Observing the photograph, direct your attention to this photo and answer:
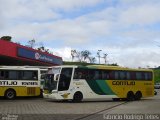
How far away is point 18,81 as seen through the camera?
110 ft

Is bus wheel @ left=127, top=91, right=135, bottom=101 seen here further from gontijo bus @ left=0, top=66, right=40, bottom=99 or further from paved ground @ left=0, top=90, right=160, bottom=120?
paved ground @ left=0, top=90, right=160, bottom=120

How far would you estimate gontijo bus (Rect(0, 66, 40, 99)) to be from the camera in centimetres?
3291

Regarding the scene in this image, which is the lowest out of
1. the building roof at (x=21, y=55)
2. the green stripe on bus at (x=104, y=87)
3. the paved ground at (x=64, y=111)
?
the paved ground at (x=64, y=111)

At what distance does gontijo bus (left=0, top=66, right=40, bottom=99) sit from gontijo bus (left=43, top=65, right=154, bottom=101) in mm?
2813

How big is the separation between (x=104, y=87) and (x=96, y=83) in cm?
93

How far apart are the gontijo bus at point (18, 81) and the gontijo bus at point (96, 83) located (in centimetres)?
281

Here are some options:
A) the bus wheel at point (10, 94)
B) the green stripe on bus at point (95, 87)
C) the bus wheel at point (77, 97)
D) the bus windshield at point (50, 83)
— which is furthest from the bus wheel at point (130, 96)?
the bus wheel at point (10, 94)

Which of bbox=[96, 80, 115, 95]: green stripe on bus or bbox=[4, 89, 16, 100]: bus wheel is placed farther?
bbox=[4, 89, 16, 100]: bus wheel

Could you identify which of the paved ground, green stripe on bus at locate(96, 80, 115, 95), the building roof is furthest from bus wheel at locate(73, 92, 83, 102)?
the building roof

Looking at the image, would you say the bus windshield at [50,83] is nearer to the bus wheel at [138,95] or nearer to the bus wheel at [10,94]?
the bus wheel at [10,94]

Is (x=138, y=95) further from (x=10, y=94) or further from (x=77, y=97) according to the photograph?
(x=10, y=94)

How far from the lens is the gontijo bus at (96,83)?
100ft

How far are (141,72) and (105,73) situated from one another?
4.36 m

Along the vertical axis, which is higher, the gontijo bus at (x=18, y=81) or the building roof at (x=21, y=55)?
the building roof at (x=21, y=55)
